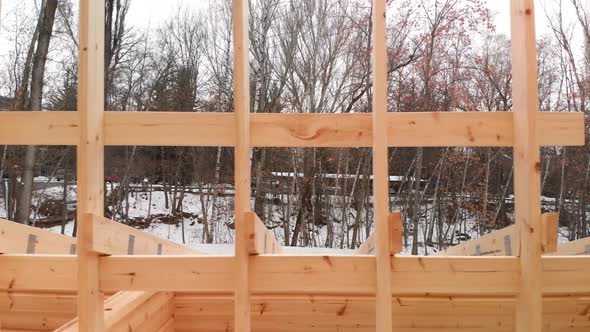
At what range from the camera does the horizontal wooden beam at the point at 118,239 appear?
45.2 inches

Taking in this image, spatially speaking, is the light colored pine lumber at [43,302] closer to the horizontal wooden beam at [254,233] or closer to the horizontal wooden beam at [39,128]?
the horizontal wooden beam at [39,128]

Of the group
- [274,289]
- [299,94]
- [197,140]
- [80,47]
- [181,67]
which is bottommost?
[274,289]

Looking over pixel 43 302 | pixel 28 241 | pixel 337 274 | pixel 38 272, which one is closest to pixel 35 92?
pixel 43 302

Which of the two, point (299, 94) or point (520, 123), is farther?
point (299, 94)

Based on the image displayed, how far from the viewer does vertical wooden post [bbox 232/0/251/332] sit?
118 cm

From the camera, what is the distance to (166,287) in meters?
1.22

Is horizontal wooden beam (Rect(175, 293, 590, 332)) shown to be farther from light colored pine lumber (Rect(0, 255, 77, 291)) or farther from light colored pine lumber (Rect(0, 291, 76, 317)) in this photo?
light colored pine lumber (Rect(0, 255, 77, 291))

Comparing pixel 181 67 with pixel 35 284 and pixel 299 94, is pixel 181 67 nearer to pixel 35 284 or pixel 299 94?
pixel 299 94

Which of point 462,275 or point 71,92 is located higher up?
point 71,92

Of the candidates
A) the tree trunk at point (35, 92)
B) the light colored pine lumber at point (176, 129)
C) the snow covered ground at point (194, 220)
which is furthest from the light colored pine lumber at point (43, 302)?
the snow covered ground at point (194, 220)

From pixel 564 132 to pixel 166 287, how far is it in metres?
1.42

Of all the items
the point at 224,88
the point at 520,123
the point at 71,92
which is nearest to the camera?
the point at 520,123

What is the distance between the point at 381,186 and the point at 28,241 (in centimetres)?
159

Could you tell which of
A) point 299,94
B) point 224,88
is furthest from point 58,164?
point 299,94
